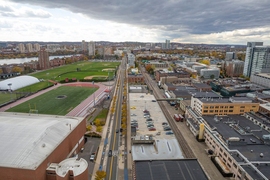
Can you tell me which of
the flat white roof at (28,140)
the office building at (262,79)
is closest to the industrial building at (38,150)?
the flat white roof at (28,140)

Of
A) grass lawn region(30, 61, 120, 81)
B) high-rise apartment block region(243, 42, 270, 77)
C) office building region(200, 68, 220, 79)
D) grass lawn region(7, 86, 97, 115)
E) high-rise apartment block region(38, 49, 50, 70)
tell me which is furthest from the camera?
high-rise apartment block region(38, 49, 50, 70)

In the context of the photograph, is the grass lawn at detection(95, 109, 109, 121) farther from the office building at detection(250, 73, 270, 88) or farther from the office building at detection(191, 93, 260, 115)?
the office building at detection(250, 73, 270, 88)

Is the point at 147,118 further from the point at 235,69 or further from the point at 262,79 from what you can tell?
the point at 235,69

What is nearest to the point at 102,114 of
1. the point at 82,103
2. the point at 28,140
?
the point at 82,103

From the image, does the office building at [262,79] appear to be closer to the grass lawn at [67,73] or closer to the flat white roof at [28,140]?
the grass lawn at [67,73]

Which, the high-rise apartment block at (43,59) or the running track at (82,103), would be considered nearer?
the running track at (82,103)

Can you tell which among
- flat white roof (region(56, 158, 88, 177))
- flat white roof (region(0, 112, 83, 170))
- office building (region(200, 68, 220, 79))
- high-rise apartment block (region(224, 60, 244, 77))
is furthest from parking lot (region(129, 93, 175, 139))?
high-rise apartment block (region(224, 60, 244, 77))

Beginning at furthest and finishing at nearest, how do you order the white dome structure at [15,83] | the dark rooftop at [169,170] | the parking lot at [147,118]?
the white dome structure at [15,83] → the parking lot at [147,118] → the dark rooftop at [169,170]

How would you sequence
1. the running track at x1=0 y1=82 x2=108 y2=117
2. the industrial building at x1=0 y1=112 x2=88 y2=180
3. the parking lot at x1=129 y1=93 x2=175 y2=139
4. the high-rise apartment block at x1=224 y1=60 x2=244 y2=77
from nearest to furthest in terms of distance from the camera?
the industrial building at x1=0 y1=112 x2=88 y2=180, the parking lot at x1=129 y1=93 x2=175 y2=139, the running track at x1=0 y1=82 x2=108 y2=117, the high-rise apartment block at x1=224 y1=60 x2=244 y2=77
